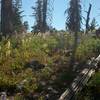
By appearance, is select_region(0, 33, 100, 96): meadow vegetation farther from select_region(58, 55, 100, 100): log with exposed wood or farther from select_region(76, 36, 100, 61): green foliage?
select_region(58, 55, 100, 100): log with exposed wood

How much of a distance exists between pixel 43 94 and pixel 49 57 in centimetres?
466

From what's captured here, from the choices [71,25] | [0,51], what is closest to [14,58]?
[0,51]

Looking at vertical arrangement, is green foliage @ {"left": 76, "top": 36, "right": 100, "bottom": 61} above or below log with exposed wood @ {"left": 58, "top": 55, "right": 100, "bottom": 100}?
above

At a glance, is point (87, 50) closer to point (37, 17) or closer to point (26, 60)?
point (26, 60)

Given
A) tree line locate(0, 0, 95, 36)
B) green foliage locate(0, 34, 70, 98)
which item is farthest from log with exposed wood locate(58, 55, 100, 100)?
tree line locate(0, 0, 95, 36)

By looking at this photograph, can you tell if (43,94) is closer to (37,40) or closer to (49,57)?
(49,57)

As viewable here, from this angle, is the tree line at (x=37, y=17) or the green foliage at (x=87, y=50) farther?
the tree line at (x=37, y=17)

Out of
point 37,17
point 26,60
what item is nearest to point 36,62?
point 26,60

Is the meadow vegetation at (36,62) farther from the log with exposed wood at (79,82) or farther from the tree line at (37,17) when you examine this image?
the tree line at (37,17)

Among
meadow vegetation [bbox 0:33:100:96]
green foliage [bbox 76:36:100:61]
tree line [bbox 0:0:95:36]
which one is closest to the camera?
meadow vegetation [bbox 0:33:100:96]

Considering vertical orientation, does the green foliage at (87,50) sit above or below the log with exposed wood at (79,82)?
above

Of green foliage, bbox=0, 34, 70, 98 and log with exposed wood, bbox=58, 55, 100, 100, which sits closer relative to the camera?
log with exposed wood, bbox=58, 55, 100, 100

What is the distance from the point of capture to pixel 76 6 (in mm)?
42469

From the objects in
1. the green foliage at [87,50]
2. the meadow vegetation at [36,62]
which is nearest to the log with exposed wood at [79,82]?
the meadow vegetation at [36,62]
